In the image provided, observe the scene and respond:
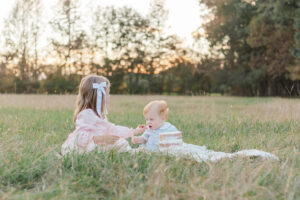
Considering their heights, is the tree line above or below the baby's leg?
above

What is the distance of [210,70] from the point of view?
3406 centimetres

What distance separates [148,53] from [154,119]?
31589mm

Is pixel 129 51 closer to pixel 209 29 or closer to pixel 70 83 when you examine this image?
pixel 209 29

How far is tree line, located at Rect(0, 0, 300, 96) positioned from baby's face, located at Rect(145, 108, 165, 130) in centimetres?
2160

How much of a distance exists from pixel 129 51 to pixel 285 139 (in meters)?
31.1

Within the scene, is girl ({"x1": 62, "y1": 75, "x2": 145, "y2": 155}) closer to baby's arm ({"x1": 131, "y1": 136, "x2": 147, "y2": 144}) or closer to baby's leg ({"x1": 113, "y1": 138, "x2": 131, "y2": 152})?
baby's leg ({"x1": 113, "y1": 138, "x2": 131, "y2": 152})

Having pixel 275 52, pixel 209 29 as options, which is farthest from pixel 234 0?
pixel 275 52

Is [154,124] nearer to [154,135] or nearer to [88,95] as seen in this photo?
[154,135]

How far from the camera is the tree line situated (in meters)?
28.0

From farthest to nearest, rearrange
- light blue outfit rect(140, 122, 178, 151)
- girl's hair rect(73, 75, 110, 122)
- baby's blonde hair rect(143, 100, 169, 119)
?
1. light blue outfit rect(140, 122, 178, 151)
2. baby's blonde hair rect(143, 100, 169, 119)
3. girl's hair rect(73, 75, 110, 122)

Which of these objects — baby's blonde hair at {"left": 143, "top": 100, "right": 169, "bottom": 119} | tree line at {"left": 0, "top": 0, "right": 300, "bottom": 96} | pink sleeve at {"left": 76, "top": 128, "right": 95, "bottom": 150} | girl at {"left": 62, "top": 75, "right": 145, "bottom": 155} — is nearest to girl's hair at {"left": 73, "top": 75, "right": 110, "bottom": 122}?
girl at {"left": 62, "top": 75, "right": 145, "bottom": 155}

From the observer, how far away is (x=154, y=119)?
15.2 ft

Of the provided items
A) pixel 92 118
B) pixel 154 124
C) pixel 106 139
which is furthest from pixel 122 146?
pixel 154 124

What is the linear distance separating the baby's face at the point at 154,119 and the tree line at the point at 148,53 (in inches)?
851
